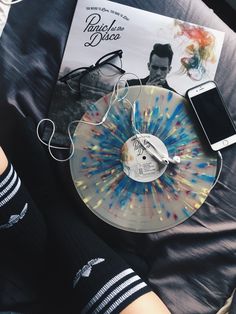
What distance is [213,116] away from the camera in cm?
Result: 75

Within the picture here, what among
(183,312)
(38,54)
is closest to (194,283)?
Answer: (183,312)

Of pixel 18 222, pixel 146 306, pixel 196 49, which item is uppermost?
pixel 196 49

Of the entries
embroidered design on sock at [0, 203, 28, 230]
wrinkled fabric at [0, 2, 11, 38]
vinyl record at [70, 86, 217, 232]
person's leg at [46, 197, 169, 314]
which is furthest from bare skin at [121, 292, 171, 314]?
wrinkled fabric at [0, 2, 11, 38]

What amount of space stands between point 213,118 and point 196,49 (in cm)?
12

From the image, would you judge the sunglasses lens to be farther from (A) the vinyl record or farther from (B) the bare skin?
(B) the bare skin

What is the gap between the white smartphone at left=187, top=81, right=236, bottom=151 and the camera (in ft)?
2.46

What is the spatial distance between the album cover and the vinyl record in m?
0.03

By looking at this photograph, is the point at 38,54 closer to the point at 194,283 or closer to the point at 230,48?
the point at 230,48

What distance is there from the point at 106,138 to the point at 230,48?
262 millimetres

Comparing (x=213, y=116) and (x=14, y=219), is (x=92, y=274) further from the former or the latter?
(x=213, y=116)

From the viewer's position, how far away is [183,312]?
2.41 ft

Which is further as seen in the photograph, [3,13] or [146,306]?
[3,13]

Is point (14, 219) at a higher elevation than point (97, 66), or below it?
below

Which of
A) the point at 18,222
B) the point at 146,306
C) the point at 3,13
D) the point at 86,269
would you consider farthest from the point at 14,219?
the point at 3,13
